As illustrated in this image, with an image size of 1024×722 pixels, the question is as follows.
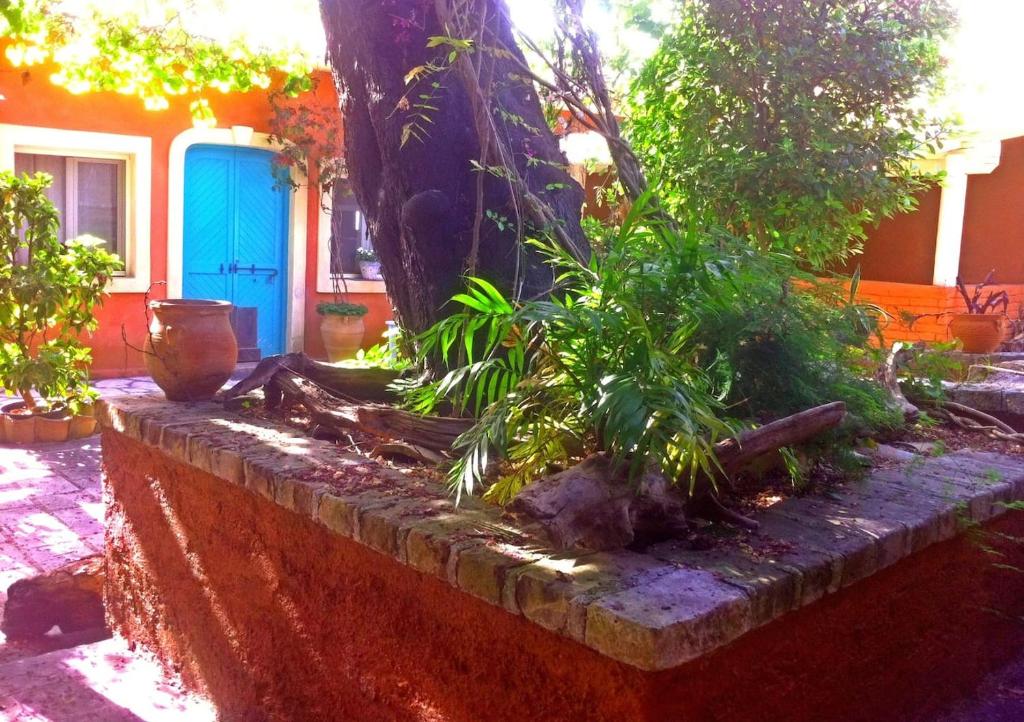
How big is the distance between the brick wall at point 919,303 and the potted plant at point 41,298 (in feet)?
23.7

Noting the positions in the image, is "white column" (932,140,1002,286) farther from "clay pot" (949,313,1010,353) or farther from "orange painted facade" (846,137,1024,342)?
"clay pot" (949,313,1010,353)

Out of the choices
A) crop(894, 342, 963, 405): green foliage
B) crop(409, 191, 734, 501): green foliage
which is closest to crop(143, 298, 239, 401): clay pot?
crop(409, 191, 734, 501): green foliage

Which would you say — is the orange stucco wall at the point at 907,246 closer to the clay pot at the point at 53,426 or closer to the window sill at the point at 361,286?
the window sill at the point at 361,286

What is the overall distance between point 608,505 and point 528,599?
0.35 meters

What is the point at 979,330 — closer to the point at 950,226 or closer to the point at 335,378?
the point at 950,226

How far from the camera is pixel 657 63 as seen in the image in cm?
480

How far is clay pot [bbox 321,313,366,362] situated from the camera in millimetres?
10867

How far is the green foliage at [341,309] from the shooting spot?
10844 mm

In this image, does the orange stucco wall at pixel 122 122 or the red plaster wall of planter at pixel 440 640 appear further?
the orange stucco wall at pixel 122 122

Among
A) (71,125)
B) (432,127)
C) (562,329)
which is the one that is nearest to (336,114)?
(71,125)

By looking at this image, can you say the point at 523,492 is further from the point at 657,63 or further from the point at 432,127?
the point at 657,63

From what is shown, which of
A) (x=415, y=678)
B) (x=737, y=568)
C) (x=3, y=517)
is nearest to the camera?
(x=737, y=568)

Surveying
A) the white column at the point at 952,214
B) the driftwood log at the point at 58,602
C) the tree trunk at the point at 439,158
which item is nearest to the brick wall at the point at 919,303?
the white column at the point at 952,214

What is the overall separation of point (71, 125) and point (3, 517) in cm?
503
